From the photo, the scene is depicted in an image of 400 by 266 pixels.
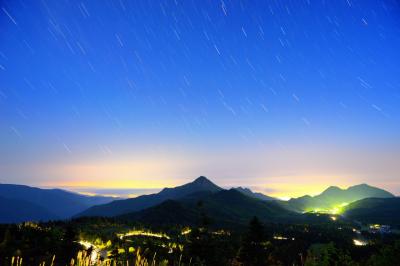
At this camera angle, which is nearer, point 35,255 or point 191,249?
point 35,255

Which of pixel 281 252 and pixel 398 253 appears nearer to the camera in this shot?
pixel 398 253

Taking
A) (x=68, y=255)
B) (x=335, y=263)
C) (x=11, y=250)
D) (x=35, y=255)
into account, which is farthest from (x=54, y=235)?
(x=335, y=263)

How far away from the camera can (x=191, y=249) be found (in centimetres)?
6750

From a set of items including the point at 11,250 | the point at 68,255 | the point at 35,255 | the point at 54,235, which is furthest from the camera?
the point at 54,235

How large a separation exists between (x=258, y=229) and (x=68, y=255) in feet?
114

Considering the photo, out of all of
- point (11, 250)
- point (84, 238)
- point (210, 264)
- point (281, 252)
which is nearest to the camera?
point (11, 250)

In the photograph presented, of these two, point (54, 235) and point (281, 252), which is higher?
point (54, 235)

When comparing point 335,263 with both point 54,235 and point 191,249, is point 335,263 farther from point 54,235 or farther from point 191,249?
point 54,235

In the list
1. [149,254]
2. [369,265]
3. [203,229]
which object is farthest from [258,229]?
[369,265]

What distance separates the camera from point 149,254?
7362cm

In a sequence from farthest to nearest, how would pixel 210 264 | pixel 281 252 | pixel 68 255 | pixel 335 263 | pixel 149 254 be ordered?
1. pixel 281 252
2. pixel 149 254
3. pixel 210 264
4. pixel 68 255
5. pixel 335 263

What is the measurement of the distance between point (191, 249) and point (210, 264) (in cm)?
685

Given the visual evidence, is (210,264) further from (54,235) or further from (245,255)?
(54,235)

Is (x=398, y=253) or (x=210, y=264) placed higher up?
(x=398, y=253)
